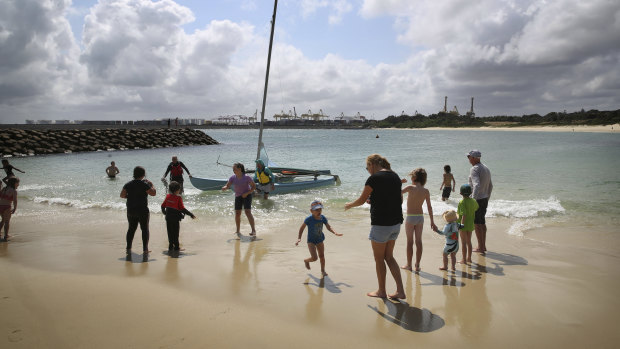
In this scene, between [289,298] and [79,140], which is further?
[79,140]

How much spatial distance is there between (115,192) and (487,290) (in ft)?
46.9

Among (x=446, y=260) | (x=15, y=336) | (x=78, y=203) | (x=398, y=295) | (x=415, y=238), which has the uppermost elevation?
(x=415, y=238)

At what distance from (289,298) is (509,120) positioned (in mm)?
161432

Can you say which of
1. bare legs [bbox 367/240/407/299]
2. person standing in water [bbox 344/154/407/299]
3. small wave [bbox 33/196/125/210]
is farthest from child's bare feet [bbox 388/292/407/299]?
small wave [bbox 33/196/125/210]

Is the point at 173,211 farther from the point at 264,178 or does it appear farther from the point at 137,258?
the point at 264,178

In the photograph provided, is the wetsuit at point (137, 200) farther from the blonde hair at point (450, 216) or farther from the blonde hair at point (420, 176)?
the blonde hair at point (450, 216)

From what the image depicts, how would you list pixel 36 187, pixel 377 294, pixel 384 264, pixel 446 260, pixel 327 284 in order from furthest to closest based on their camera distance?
pixel 36 187 → pixel 446 260 → pixel 327 284 → pixel 377 294 → pixel 384 264

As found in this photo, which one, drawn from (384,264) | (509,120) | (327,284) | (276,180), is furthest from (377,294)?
(509,120)

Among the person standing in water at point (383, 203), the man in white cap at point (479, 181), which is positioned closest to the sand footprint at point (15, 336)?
the person standing in water at point (383, 203)

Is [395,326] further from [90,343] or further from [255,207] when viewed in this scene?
[255,207]

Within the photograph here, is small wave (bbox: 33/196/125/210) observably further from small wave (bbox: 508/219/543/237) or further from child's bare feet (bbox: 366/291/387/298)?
small wave (bbox: 508/219/543/237)

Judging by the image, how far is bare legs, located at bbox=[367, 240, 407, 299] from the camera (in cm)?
424

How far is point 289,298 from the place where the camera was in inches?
179

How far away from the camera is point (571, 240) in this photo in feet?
25.0
